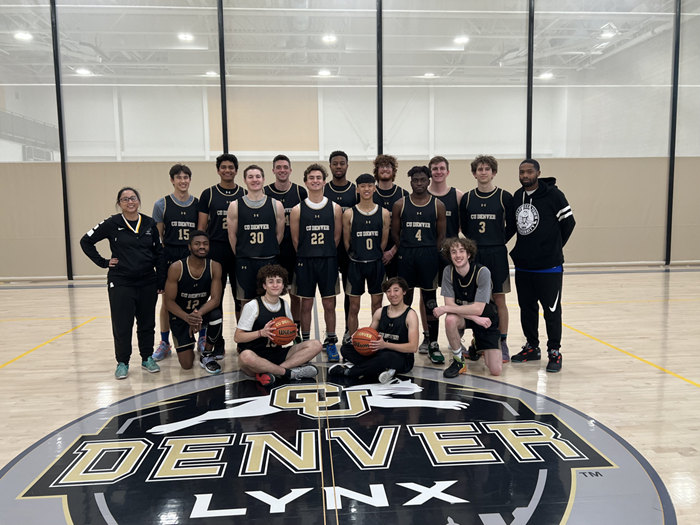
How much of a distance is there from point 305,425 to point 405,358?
1.17 metres

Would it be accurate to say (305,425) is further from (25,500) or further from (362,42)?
(362,42)

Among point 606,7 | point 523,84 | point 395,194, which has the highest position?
point 606,7

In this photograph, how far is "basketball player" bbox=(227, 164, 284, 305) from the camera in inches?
176

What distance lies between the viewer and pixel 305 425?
126 inches

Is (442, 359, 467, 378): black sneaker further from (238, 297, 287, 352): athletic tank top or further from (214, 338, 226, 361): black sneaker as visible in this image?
(214, 338, 226, 361): black sneaker

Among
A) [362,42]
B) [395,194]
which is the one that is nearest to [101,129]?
[362,42]

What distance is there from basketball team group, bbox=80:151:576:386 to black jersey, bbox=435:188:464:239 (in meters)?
0.01

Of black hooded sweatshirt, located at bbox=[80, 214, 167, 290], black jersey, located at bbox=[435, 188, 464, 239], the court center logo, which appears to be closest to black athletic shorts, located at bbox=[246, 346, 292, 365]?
the court center logo

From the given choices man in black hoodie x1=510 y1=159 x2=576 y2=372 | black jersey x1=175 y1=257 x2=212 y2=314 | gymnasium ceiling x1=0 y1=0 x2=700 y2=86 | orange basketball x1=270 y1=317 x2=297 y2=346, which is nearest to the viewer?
→ orange basketball x1=270 y1=317 x2=297 y2=346

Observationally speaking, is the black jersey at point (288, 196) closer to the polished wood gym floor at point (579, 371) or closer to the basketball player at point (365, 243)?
the basketball player at point (365, 243)

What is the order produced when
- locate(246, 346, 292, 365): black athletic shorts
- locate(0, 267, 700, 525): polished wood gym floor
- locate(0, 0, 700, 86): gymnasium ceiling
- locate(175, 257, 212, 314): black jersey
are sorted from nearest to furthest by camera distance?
locate(0, 267, 700, 525): polished wood gym floor, locate(246, 346, 292, 365): black athletic shorts, locate(175, 257, 212, 314): black jersey, locate(0, 0, 700, 86): gymnasium ceiling

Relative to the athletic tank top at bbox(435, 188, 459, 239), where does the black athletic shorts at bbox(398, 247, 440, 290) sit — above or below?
below

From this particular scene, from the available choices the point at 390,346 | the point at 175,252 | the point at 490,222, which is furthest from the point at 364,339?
A: the point at 175,252

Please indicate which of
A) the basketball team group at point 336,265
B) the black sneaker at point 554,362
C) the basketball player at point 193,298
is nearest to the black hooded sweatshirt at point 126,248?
the basketball team group at point 336,265
